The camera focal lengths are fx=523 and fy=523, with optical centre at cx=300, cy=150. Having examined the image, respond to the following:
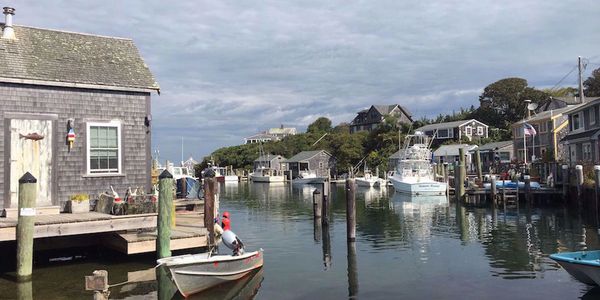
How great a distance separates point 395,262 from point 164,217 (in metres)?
9.05

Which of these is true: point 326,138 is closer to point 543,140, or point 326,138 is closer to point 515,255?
point 543,140

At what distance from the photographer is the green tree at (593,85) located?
80.1 metres

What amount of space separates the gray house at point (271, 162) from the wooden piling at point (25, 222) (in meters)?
90.9

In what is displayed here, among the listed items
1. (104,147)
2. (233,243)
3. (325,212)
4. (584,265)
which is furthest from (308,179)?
(584,265)

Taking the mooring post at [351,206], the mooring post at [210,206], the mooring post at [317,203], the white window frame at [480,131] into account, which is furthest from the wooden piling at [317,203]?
the white window frame at [480,131]

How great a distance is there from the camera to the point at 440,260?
65.5ft

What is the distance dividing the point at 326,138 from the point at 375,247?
8699 centimetres

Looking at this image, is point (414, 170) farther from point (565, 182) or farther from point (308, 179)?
point (308, 179)

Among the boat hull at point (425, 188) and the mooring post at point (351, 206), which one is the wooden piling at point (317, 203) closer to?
the mooring post at point (351, 206)

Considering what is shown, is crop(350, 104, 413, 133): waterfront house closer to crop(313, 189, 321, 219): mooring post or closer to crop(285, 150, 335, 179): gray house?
crop(285, 150, 335, 179): gray house

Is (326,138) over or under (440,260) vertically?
over

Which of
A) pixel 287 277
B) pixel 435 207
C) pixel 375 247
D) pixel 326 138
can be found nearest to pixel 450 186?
pixel 435 207

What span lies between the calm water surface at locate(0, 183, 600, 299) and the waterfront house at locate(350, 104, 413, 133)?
78.7m

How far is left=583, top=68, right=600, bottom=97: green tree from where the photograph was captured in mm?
80050
